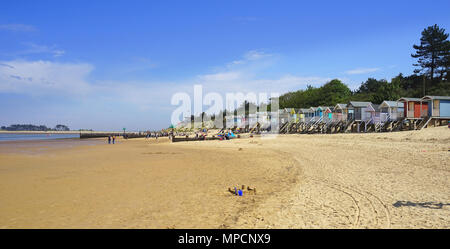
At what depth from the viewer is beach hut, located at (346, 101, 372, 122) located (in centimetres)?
3522

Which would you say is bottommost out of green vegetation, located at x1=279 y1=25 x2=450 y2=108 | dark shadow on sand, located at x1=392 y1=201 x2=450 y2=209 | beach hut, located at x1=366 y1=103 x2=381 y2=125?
dark shadow on sand, located at x1=392 y1=201 x2=450 y2=209

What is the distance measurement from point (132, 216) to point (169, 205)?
3.97ft

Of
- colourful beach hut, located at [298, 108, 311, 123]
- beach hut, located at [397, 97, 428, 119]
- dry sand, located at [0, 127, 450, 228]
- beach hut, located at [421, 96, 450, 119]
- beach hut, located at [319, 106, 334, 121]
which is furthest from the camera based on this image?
colourful beach hut, located at [298, 108, 311, 123]

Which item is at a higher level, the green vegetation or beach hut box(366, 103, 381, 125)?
the green vegetation

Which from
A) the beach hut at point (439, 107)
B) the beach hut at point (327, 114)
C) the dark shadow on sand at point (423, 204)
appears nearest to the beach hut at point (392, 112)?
the beach hut at point (439, 107)

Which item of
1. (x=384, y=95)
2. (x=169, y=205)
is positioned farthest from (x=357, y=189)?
(x=384, y=95)

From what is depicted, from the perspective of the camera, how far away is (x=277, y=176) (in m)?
11.9

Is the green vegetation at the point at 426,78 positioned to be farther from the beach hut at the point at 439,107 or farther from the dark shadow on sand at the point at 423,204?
the dark shadow on sand at the point at 423,204

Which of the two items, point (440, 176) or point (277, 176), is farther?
point (277, 176)

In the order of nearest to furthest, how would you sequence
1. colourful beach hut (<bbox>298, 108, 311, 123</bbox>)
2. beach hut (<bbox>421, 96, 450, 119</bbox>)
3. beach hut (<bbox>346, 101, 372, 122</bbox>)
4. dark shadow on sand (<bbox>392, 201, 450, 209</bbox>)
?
1. dark shadow on sand (<bbox>392, 201, 450, 209</bbox>)
2. beach hut (<bbox>421, 96, 450, 119</bbox>)
3. beach hut (<bbox>346, 101, 372, 122</bbox>)
4. colourful beach hut (<bbox>298, 108, 311, 123</bbox>)

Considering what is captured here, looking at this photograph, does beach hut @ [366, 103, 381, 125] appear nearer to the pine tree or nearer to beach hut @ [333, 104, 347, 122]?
beach hut @ [333, 104, 347, 122]

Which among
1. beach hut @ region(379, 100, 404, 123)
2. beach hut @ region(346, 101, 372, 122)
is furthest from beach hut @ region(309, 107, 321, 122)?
beach hut @ region(379, 100, 404, 123)

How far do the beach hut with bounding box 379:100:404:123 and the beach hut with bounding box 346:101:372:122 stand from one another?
2730mm
